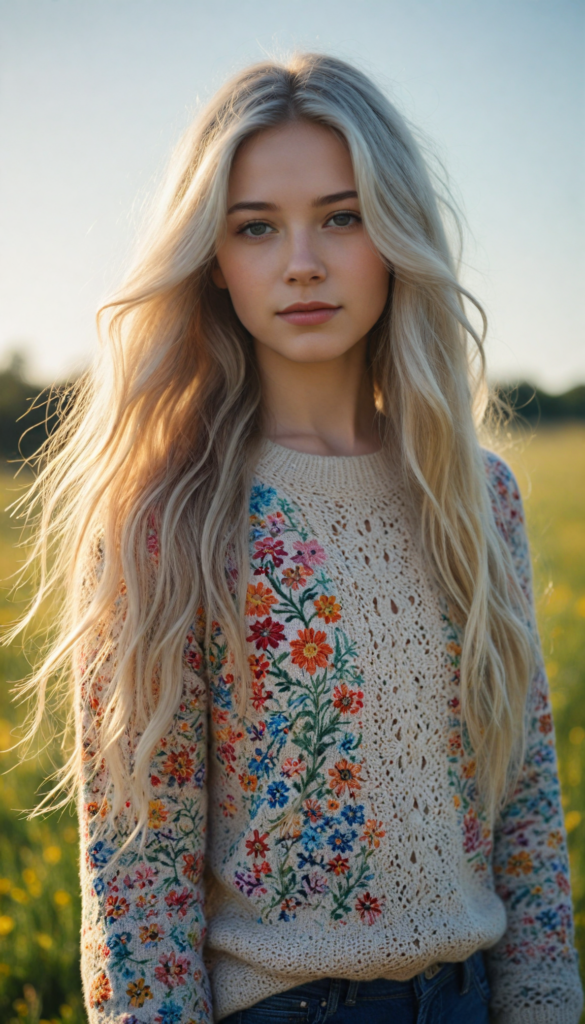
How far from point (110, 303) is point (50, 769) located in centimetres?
250

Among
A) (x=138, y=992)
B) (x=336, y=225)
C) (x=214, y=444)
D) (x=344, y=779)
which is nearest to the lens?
(x=138, y=992)

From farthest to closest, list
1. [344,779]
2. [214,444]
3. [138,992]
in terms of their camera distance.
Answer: [214,444], [344,779], [138,992]

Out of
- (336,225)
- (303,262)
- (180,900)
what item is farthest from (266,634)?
(336,225)

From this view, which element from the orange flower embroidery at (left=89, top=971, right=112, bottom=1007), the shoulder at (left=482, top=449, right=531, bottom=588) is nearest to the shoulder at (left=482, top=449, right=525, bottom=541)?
the shoulder at (left=482, top=449, right=531, bottom=588)

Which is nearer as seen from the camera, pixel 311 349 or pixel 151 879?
pixel 151 879

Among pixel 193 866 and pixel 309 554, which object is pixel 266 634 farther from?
pixel 193 866

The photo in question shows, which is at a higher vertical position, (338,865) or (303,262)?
(303,262)

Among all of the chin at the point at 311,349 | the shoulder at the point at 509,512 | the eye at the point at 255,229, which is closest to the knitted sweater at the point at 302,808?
the chin at the point at 311,349

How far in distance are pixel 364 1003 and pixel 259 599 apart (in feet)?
2.47

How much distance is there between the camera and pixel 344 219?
5.02ft

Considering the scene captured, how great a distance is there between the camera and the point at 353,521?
1.58 m

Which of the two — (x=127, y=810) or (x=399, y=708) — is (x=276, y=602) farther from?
(x=127, y=810)

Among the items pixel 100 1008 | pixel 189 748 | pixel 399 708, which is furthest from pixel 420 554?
pixel 100 1008

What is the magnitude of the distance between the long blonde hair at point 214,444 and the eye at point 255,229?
7 cm
